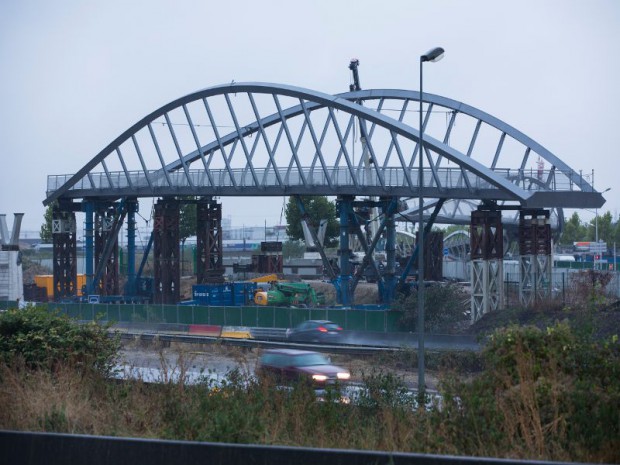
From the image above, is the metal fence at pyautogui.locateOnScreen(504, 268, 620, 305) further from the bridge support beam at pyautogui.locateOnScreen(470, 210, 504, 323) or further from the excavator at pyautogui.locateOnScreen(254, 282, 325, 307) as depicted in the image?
the excavator at pyautogui.locateOnScreen(254, 282, 325, 307)

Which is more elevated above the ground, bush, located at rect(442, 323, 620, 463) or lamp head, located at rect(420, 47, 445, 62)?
lamp head, located at rect(420, 47, 445, 62)

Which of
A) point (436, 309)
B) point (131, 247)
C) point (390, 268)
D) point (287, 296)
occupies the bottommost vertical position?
point (436, 309)

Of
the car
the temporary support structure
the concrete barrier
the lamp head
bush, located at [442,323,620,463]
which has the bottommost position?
the concrete barrier

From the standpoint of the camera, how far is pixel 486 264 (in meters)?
46.7

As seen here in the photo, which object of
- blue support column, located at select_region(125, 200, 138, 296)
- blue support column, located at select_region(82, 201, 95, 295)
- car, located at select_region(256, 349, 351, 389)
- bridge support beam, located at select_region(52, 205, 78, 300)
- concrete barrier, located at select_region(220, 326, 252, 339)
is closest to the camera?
car, located at select_region(256, 349, 351, 389)

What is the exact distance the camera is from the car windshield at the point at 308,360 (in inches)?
747

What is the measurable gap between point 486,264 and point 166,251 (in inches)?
1120

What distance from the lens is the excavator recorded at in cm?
5728

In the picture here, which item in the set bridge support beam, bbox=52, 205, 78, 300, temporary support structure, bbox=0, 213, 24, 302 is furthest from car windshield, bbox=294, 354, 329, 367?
bridge support beam, bbox=52, 205, 78, 300

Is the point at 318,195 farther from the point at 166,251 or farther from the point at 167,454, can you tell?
the point at 167,454

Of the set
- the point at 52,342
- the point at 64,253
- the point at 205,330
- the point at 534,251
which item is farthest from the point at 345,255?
the point at 52,342

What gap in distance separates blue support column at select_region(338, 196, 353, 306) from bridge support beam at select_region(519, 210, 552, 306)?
13.5 metres

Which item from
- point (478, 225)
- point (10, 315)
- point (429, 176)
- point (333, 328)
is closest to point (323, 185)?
point (429, 176)

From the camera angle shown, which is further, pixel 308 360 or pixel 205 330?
pixel 205 330
